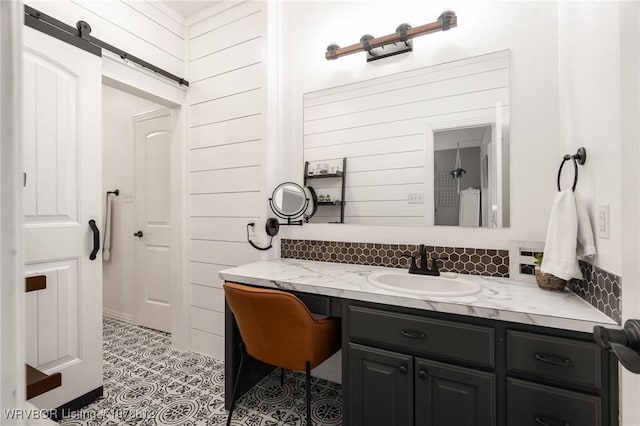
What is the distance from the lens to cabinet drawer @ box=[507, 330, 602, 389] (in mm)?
969

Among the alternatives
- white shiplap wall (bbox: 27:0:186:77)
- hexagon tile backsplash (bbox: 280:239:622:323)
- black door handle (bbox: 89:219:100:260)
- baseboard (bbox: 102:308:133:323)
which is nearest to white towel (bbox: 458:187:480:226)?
hexagon tile backsplash (bbox: 280:239:622:323)

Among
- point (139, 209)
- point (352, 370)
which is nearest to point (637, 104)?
point (352, 370)

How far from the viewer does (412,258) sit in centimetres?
166

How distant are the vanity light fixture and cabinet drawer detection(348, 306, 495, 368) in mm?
1544

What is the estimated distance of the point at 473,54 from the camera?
1664 millimetres

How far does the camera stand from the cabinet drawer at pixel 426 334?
1.12 meters

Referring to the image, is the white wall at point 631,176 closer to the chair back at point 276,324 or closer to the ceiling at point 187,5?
the chair back at point 276,324

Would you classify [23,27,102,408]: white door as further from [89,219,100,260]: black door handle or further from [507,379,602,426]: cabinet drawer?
[507,379,602,426]: cabinet drawer

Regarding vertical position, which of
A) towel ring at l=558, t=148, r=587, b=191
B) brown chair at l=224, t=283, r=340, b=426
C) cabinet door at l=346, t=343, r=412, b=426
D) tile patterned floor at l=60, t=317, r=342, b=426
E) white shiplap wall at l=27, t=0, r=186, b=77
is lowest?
tile patterned floor at l=60, t=317, r=342, b=426

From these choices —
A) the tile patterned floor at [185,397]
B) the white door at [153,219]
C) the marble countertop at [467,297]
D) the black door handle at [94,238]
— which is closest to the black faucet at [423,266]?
the marble countertop at [467,297]

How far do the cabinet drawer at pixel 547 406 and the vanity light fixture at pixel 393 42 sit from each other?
5.74 feet

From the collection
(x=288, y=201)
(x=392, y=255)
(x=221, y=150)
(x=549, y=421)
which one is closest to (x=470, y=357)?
(x=549, y=421)

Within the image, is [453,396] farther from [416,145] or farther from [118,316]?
[118,316]

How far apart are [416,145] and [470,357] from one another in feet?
3.85
